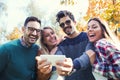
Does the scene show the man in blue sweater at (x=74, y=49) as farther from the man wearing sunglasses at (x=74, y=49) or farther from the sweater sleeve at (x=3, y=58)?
the sweater sleeve at (x=3, y=58)

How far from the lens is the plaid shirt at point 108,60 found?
3312mm

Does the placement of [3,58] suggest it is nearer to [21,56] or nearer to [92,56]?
[21,56]

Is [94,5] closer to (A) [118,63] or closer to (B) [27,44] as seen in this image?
(B) [27,44]

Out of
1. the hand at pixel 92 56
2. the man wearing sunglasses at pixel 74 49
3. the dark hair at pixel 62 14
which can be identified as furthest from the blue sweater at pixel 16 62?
the hand at pixel 92 56

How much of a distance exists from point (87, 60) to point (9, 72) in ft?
5.07

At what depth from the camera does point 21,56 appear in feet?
15.3

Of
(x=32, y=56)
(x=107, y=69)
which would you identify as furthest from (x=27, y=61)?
(x=107, y=69)

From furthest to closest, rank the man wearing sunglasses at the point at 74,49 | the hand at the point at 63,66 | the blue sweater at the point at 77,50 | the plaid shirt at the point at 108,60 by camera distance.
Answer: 1. the blue sweater at the point at 77,50
2. the man wearing sunglasses at the point at 74,49
3. the plaid shirt at the point at 108,60
4. the hand at the point at 63,66

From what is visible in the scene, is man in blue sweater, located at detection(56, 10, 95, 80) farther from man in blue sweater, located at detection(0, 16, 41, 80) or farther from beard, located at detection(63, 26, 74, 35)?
man in blue sweater, located at detection(0, 16, 41, 80)

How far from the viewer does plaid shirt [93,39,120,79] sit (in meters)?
3.31

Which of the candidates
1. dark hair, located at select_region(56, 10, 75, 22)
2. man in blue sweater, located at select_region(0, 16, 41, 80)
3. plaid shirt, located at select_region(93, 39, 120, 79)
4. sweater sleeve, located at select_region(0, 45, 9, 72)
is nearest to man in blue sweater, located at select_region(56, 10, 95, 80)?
dark hair, located at select_region(56, 10, 75, 22)

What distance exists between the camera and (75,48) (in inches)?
171

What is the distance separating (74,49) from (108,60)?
1049 millimetres

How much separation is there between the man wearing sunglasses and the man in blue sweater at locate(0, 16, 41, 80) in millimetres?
521
